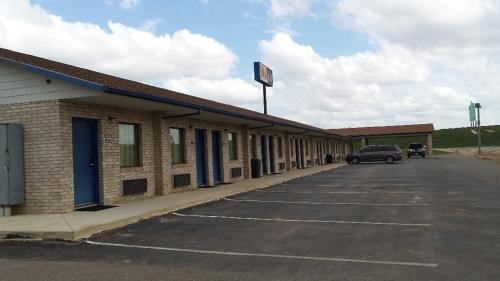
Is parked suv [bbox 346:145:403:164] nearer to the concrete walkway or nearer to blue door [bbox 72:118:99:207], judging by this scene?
the concrete walkway

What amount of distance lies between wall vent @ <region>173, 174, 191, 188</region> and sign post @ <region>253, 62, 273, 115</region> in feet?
73.4

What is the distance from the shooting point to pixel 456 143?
5404 inches

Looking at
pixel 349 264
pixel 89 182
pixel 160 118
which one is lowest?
pixel 349 264

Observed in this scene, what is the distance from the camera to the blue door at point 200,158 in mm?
19688

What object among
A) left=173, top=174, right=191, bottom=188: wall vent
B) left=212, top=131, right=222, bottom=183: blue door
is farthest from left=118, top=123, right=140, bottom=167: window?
left=212, top=131, right=222, bottom=183: blue door

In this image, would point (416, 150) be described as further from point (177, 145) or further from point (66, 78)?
point (66, 78)

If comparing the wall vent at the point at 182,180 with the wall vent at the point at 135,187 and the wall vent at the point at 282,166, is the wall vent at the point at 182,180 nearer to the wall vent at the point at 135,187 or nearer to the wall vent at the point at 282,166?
the wall vent at the point at 135,187

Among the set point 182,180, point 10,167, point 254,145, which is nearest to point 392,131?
point 254,145

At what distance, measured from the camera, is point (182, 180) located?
17641 millimetres

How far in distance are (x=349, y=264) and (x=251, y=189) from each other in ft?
38.7

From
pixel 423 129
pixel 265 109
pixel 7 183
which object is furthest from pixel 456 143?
pixel 7 183

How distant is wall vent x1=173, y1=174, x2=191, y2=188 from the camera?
56.4 feet

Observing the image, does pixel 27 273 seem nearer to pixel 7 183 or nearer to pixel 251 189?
pixel 7 183

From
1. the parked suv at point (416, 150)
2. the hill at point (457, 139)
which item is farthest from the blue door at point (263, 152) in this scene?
the hill at point (457, 139)
